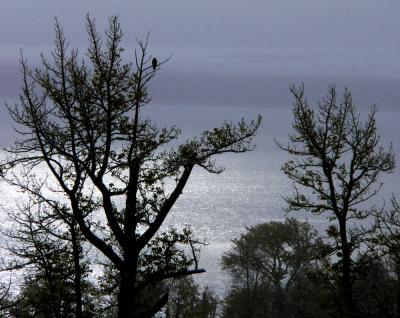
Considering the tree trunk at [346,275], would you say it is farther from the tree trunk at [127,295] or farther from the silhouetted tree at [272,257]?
the silhouetted tree at [272,257]

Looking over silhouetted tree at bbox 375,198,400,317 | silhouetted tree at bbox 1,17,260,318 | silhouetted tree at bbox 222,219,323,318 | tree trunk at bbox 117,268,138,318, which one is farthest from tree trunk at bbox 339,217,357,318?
silhouetted tree at bbox 222,219,323,318

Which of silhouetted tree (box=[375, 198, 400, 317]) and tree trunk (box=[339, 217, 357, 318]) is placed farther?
tree trunk (box=[339, 217, 357, 318])

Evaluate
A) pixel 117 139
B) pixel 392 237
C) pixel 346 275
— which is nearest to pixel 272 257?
pixel 346 275

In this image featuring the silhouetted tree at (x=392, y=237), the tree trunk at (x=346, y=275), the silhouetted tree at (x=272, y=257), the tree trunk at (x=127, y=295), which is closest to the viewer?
the tree trunk at (x=127, y=295)

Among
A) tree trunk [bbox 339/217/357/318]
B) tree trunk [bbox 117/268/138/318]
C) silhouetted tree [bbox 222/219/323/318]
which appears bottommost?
tree trunk [bbox 117/268/138/318]

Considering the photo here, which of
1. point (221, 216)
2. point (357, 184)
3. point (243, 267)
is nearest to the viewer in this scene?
point (357, 184)

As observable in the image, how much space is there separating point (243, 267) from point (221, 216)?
95139 mm

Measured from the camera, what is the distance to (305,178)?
2027cm

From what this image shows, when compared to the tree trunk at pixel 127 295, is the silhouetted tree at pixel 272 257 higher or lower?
higher

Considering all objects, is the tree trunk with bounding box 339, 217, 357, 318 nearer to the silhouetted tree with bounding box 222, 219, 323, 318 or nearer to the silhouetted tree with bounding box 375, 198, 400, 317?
the silhouetted tree with bounding box 375, 198, 400, 317

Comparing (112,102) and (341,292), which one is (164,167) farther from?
(341,292)

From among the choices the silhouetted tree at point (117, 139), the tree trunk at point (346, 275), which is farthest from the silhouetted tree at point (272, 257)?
the silhouetted tree at point (117, 139)

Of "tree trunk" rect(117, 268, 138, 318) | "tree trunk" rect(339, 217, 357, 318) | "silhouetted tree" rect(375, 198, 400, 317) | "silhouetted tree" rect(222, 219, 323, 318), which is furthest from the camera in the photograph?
"silhouetted tree" rect(222, 219, 323, 318)

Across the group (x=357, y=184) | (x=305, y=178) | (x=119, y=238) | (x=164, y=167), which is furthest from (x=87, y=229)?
(x=357, y=184)
